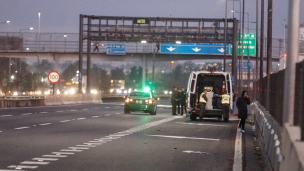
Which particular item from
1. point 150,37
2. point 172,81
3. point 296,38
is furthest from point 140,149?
point 172,81

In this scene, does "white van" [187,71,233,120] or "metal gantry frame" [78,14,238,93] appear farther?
"metal gantry frame" [78,14,238,93]

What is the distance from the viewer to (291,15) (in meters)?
9.41

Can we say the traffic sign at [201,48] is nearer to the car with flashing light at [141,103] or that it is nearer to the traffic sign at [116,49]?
the traffic sign at [116,49]

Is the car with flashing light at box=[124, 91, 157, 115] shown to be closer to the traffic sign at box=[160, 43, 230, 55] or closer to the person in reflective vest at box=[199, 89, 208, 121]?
the person in reflective vest at box=[199, 89, 208, 121]

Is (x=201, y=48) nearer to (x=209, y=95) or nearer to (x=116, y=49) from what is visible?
(x=116, y=49)

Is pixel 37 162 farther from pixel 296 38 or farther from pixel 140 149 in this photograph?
pixel 296 38

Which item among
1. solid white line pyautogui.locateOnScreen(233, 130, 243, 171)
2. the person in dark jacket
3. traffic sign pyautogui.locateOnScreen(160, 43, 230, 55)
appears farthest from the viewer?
traffic sign pyautogui.locateOnScreen(160, 43, 230, 55)

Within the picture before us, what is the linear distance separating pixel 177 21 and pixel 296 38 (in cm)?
3656

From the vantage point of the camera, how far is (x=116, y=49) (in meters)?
63.0

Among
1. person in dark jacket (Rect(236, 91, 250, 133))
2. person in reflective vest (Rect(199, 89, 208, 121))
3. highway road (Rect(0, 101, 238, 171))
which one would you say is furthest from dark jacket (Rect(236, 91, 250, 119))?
person in reflective vest (Rect(199, 89, 208, 121))

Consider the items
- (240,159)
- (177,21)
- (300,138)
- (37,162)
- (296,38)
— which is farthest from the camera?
(177,21)

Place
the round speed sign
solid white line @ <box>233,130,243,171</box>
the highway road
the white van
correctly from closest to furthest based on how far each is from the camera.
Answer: the highway road < solid white line @ <box>233,130,243,171</box> < the white van < the round speed sign

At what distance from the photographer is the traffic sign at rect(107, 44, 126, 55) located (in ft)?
206

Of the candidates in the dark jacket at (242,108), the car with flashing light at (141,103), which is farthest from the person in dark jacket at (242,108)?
the car with flashing light at (141,103)
